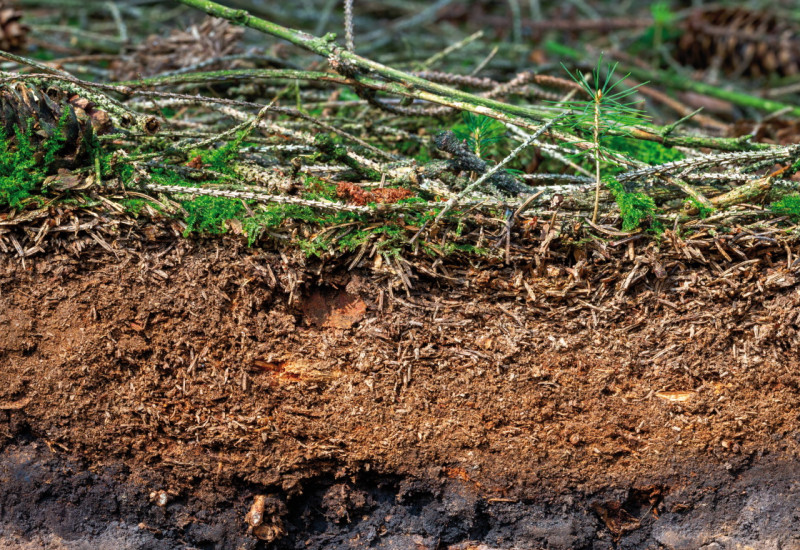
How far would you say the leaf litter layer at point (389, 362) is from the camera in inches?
67.9

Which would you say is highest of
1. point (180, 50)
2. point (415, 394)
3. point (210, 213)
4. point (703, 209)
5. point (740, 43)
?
point (740, 43)

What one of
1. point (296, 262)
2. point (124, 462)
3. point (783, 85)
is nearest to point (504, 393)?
point (296, 262)

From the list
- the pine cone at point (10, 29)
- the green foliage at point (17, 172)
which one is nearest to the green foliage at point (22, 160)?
the green foliage at point (17, 172)

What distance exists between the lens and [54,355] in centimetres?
175

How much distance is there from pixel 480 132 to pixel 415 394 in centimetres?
91

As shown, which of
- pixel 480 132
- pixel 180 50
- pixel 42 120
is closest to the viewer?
pixel 42 120

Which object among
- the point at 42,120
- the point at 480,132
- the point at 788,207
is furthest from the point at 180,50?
the point at 788,207

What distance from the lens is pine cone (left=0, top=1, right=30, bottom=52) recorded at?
2.75 metres

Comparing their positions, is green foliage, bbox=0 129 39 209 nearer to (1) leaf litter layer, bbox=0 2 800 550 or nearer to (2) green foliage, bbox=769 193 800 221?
(1) leaf litter layer, bbox=0 2 800 550

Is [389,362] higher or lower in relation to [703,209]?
lower

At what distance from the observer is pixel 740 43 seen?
4023mm

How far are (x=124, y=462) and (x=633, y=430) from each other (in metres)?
1.53

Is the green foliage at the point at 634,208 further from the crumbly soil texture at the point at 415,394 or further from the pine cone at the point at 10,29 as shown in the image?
the pine cone at the point at 10,29

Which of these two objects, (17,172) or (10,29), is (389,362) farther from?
(10,29)
